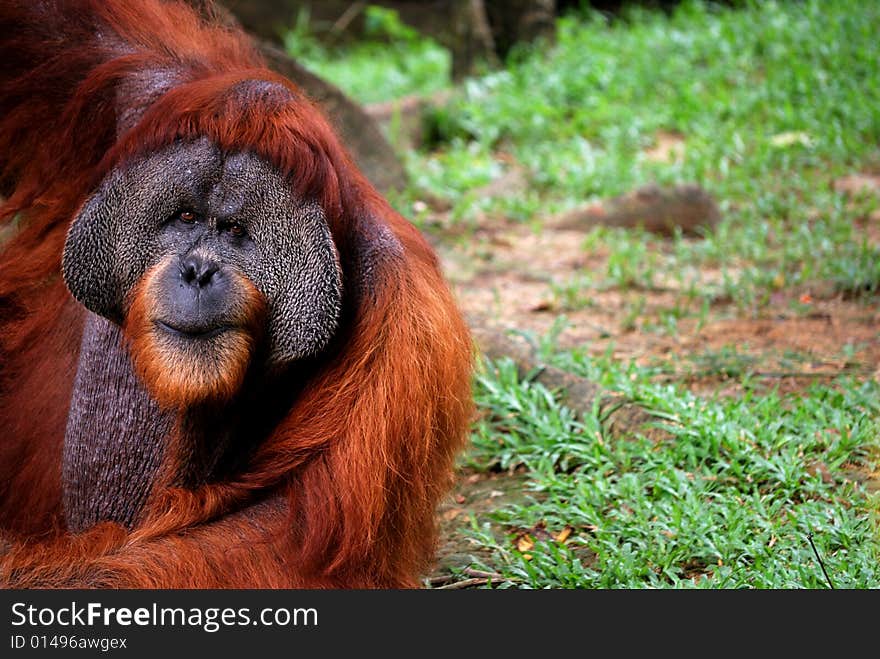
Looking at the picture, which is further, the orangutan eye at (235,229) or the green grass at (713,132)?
the green grass at (713,132)

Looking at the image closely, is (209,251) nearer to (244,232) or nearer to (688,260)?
(244,232)

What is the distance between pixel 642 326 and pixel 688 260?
2.83ft

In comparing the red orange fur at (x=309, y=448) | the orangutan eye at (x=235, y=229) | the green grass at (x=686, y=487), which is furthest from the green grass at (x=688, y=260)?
the orangutan eye at (x=235, y=229)

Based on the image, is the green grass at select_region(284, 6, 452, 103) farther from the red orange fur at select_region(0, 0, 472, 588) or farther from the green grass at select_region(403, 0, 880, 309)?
the red orange fur at select_region(0, 0, 472, 588)

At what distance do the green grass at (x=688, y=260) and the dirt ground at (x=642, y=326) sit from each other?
5 cm

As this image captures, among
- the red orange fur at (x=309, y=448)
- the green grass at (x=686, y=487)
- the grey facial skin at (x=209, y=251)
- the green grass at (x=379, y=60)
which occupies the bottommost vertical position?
the green grass at (x=379, y=60)

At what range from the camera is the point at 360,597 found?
2.34m

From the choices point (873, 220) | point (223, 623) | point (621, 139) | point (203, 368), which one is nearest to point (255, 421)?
point (203, 368)

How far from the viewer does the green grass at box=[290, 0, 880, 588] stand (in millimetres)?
2973

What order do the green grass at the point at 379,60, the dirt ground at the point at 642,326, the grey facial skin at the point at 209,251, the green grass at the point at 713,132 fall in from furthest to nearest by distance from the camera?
1. the green grass at the point at 379,60
2. the green grass at the point at 713,132
3. the dirt ground at the point at 642,326
4. the grey facial skin at the point at 209,251

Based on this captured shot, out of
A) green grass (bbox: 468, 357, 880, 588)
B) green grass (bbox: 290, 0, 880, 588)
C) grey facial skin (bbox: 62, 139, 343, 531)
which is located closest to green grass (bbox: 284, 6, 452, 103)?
green grass (bbox: 290, 0, 880, 588)

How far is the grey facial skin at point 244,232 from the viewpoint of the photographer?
2447 millimetres

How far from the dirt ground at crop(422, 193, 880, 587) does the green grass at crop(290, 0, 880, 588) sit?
1.8 inches

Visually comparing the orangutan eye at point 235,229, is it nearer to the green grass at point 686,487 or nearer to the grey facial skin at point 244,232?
the grey facial skin at point 244,232
